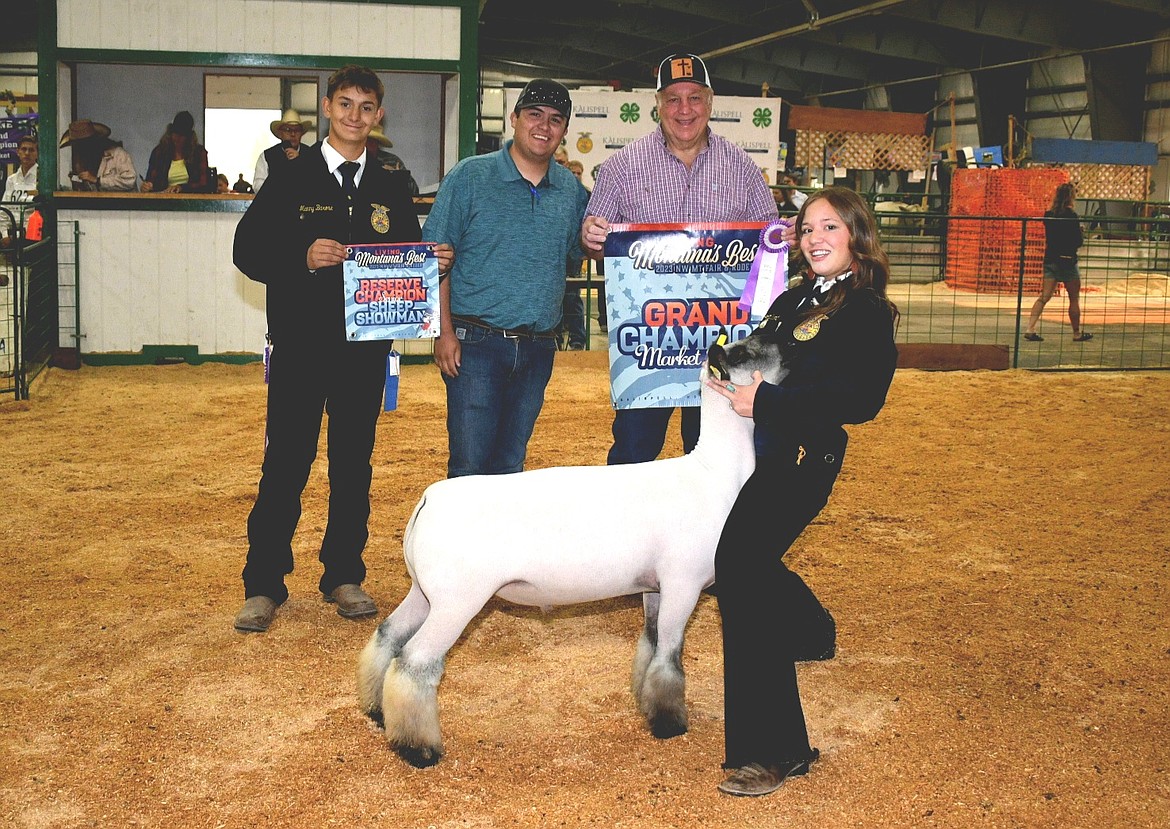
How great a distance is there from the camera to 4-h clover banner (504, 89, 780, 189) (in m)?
14.4

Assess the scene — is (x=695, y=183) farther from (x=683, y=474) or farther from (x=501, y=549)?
(x=501, y=549)

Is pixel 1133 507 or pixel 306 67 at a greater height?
pixel 306 67

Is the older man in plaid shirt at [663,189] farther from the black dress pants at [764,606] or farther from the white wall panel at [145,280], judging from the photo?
the white wall panel at [145,280]

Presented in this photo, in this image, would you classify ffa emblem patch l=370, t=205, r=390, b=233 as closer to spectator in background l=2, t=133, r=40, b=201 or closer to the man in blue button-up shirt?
the man in blue button-up shirt

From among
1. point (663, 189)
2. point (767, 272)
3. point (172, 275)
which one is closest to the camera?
point (767, 272)

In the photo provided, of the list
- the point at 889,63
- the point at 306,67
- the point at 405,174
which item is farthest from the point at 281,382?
the point at 889,63

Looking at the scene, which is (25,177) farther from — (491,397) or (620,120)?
(491,397)

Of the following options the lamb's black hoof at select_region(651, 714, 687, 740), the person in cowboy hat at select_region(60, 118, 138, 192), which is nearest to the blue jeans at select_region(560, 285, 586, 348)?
the person in cowboy hat at select_region(60, 118, 138, 192)

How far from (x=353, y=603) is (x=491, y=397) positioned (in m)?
1.08

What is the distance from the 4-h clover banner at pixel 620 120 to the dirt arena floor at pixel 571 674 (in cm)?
788

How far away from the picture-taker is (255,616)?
179 inches

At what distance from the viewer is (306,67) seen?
1165 cm

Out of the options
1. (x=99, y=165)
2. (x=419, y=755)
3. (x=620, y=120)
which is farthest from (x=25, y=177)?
(x=419, y=755)

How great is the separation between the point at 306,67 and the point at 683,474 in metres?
9.51
